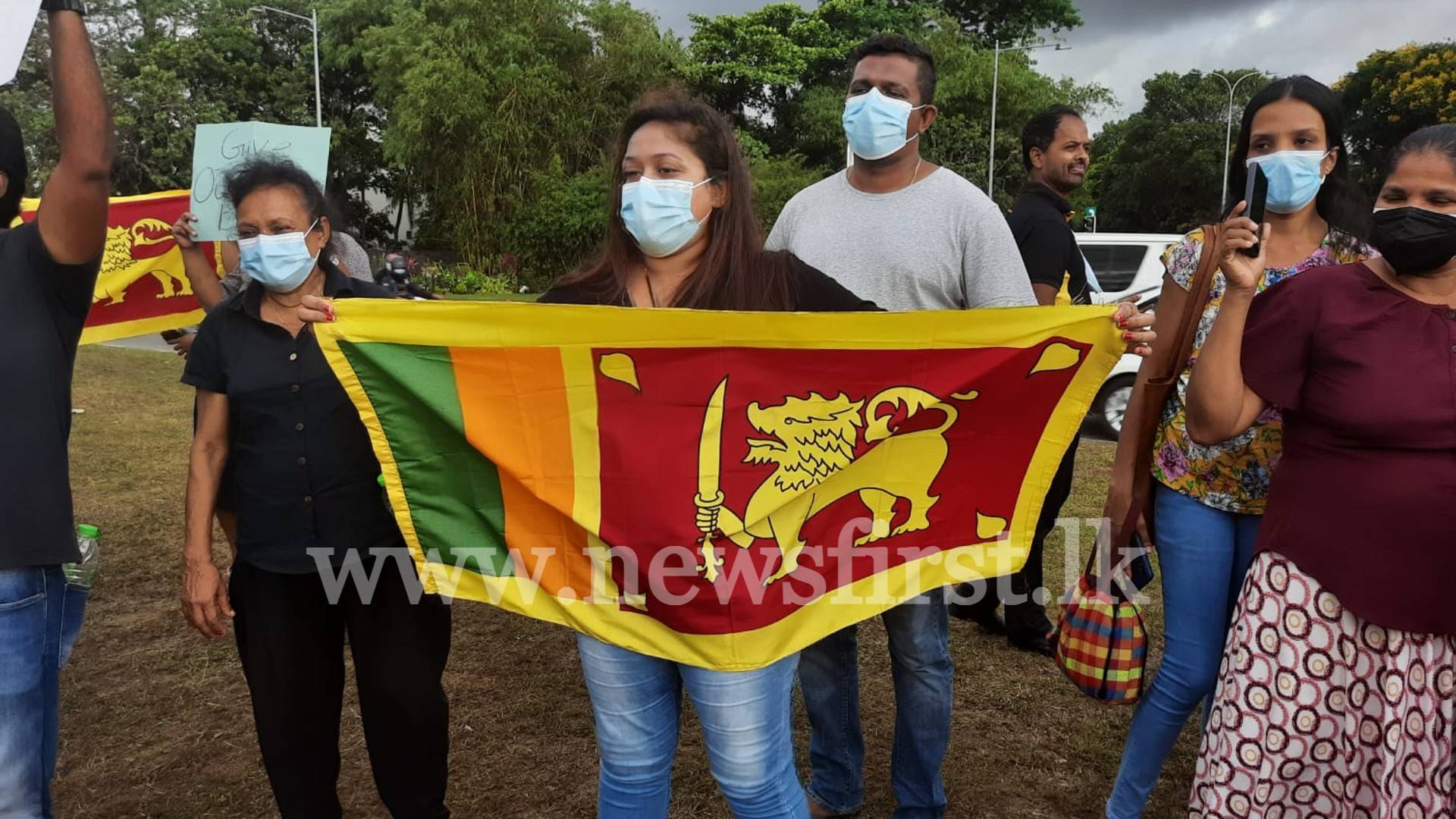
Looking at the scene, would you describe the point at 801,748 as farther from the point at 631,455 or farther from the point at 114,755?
the point at 114,755

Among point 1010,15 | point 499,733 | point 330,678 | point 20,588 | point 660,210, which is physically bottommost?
point 499,733

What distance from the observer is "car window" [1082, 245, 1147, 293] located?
8.92 meters

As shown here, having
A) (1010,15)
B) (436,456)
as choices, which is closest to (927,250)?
(436,456)

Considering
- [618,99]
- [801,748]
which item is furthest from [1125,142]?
[801,748]

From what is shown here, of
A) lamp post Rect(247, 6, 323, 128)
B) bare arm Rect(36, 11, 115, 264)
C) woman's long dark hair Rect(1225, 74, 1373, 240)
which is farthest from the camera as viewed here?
lamp post Rect(247, 6, 323, 128)

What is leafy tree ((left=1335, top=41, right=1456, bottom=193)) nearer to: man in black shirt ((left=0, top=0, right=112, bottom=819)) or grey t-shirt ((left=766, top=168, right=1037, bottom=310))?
grey t-shirt ((left=766, top=168, right=1037, bottom=310))

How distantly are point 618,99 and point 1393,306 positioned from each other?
31271 mm

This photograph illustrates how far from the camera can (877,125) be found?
2.83 meters

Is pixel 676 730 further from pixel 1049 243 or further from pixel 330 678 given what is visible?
pixel 1049 243

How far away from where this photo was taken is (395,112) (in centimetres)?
3042

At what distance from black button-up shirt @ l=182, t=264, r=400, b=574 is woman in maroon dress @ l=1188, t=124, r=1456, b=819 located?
6.42 ft

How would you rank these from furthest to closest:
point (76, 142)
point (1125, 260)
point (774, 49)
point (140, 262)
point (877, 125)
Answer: point (774, 49) < point (1125, 260) < point (140, 262) < point (877, 125) < point (76, 142)

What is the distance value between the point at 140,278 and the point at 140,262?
0.08m

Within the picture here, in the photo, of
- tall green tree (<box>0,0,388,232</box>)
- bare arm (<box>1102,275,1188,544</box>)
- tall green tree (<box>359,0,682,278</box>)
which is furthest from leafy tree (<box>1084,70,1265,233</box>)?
bare arm (<box>1102,275,1188,544</box>)
